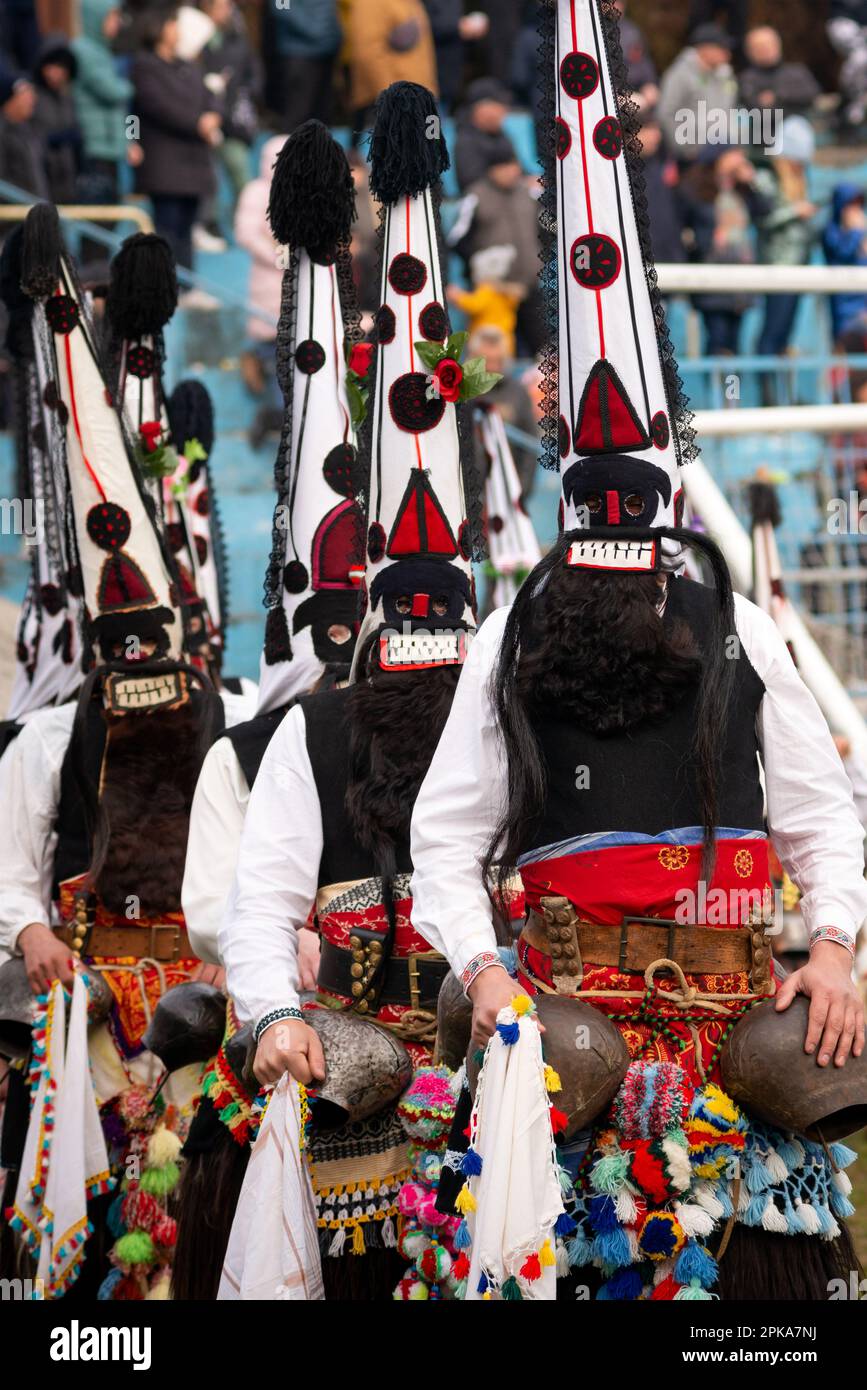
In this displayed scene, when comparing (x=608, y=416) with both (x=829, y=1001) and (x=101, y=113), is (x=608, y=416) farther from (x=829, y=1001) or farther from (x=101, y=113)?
(x=101, y=113)

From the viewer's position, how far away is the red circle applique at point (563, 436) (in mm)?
3750

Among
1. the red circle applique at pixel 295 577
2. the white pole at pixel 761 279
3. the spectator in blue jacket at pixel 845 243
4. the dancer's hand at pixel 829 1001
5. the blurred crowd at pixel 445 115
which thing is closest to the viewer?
the dancer's hand at pixel 829 1001

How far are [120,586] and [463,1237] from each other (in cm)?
260

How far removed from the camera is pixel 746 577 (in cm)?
892

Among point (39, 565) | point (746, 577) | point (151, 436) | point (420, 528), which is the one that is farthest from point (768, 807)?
point (746, 577)

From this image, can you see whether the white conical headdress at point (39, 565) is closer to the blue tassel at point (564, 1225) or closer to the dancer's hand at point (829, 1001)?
the blue tassel at point (564, 1225)

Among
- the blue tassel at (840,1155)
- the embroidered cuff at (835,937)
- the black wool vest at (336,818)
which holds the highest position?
the black wool vest at (336,818)

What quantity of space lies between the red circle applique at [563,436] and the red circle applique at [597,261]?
0.86 ft

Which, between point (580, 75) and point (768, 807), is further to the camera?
point (580, 75)

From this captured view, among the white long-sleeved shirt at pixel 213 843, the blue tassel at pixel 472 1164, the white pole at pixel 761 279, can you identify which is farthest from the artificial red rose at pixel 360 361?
the white pole at pixel 761 279

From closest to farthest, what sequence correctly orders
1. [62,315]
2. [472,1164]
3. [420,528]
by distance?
[472,1164] < [420,528] < [62,315]

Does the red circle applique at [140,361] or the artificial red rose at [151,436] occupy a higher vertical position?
the red circle applique at [140,361]

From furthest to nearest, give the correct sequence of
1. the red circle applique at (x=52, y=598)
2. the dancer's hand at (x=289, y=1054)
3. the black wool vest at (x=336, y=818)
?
1. the red circle applique at (x=52, y=598)
2. the black wool vest at (x=336, y=818)
3. the dancer's hand at (x=289, y=1054)
